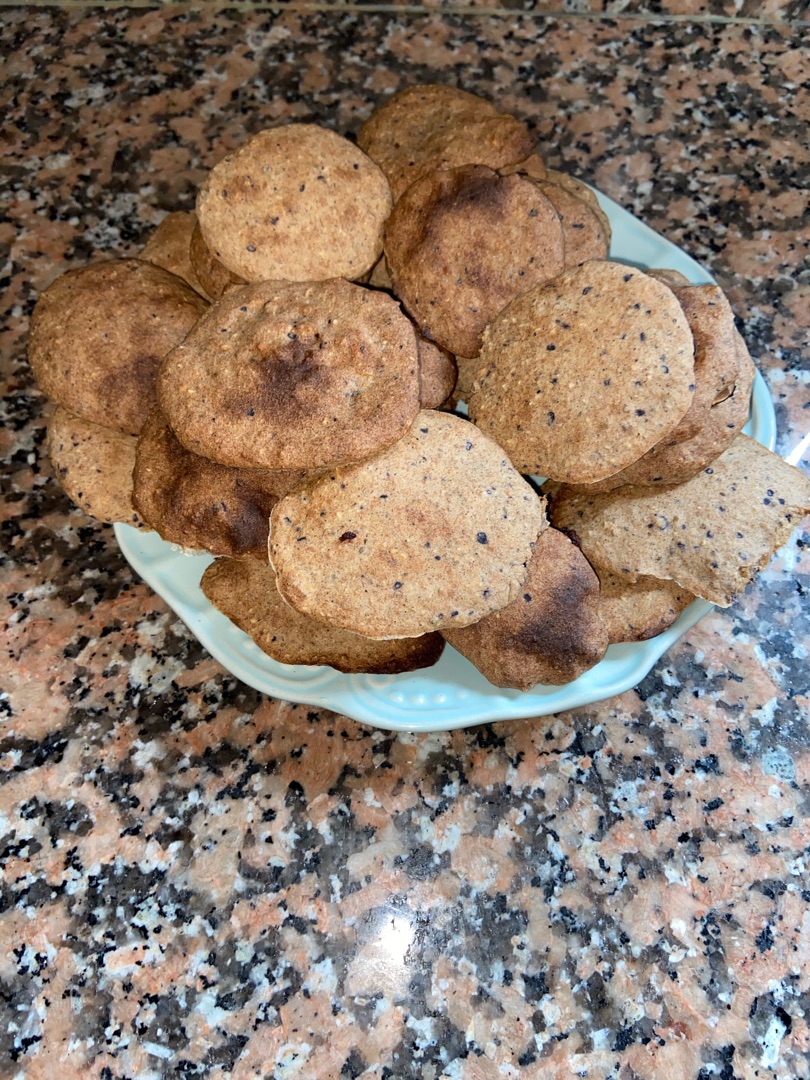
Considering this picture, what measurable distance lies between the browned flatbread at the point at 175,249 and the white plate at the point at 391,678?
0.29 m

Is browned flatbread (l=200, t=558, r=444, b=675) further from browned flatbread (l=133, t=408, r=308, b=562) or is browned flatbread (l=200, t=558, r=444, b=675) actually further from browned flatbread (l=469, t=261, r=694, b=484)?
browned flatbread (l=469, t=261, r=694, b=484)

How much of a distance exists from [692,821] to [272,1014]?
1.45 feet

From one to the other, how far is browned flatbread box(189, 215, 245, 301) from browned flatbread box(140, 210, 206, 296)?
0.03 m

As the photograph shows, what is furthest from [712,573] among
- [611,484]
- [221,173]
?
[221,173]

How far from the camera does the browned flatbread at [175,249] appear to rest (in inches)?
35.0

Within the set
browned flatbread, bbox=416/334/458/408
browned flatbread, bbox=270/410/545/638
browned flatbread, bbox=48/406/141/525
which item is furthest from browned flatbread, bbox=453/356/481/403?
browned flatbread, bbox=48/406/141/525

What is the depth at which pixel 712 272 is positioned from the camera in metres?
1.05

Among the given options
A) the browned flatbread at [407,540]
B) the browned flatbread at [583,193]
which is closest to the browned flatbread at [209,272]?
the browned flatbread at [407,540]

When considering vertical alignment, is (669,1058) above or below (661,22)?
below

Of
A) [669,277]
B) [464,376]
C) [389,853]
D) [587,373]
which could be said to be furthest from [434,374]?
[389,853]

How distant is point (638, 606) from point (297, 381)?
0.38m

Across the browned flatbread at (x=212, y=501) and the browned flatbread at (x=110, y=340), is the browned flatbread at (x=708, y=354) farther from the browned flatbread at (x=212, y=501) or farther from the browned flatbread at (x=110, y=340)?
the browned flatbread at (x=110, y=340)

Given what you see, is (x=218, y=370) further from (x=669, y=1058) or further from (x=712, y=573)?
(x=669, y=1058)

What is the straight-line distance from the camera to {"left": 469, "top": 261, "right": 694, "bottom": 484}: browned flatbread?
0.68 m
